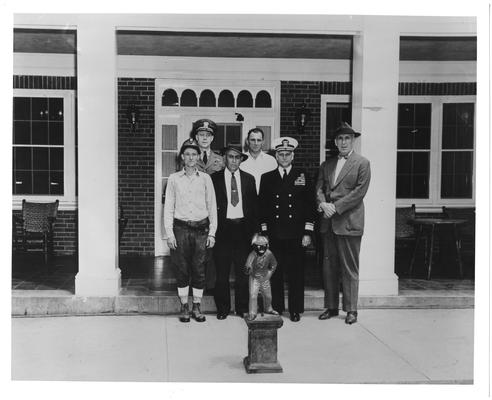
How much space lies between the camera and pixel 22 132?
9.27 meters

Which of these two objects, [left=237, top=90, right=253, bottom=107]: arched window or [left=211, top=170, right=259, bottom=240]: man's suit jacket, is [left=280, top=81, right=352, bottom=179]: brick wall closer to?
[left=237, top=90, right=253, bottom=107]: arched window

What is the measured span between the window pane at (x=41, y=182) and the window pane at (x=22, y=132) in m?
0.54

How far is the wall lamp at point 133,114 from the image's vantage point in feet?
29.3

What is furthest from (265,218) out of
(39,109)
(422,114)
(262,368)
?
(39,109)

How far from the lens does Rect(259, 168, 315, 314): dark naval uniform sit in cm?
578

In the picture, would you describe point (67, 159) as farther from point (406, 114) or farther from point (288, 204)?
point (406, 114)

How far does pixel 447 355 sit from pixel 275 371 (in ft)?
5.16

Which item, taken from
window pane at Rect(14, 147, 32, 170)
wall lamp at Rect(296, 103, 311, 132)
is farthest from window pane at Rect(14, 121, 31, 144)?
wall lamp at Rect(296, 103, 311, 132)

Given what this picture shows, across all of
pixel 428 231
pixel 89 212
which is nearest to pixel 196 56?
pixel 89 212

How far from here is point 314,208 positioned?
593cm

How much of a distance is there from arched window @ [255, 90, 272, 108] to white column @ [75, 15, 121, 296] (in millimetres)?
3581

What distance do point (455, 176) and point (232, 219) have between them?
553cm

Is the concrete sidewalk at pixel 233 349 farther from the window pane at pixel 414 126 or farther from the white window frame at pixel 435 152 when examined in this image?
the window pane at pixel 414 126
